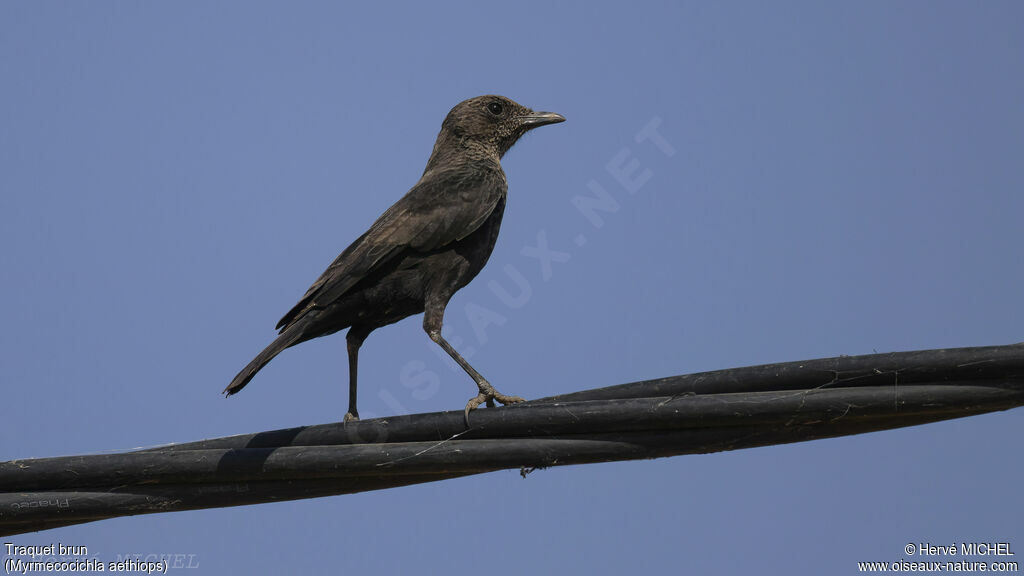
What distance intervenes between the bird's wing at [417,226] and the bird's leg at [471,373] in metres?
0.40

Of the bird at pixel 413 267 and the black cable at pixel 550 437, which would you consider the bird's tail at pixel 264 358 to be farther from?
the black cable at pixel 550 437

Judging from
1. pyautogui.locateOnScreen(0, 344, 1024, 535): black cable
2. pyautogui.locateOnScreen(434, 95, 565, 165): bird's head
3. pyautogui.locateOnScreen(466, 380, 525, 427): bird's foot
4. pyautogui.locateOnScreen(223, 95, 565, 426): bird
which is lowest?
pyautogui.locateOnScreen(0, 344, 1024, 535): black cable

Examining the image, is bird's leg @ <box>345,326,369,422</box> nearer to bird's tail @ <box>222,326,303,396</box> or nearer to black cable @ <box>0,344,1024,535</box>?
bird's tail @ <box>222,326,303,396</box>

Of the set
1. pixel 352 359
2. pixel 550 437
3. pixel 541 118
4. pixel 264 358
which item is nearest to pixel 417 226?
pixel 352 359

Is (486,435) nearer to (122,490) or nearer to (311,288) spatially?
(122,490)

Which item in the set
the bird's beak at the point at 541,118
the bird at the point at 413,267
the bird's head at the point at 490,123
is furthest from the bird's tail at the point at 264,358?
the bird's beak at the point at 541,118

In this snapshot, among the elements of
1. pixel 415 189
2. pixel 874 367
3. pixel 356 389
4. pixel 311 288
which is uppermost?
pixel 415 189

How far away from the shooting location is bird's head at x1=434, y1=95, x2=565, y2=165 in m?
7.39

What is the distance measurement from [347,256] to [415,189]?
29.8 inches

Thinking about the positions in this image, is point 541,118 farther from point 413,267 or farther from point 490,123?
point 413,267

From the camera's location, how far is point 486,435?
3814 mm

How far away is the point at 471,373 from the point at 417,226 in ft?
3.21

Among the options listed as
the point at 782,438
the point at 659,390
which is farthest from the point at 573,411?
the point at 782,438

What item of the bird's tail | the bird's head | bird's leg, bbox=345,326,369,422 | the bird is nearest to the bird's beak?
the bird's head
